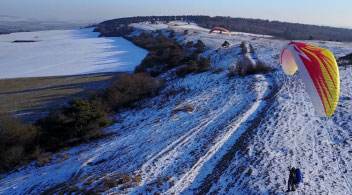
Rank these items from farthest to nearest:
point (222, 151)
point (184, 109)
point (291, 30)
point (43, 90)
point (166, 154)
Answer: point (291, 30), point (43, 90), point (184, 109), point (166, 154), point (222, 151)

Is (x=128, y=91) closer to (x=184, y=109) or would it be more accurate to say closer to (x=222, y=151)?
(x=184, y=109)

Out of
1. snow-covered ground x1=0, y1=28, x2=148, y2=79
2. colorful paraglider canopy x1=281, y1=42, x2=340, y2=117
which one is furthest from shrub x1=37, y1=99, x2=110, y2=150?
snow-covered ground x1=0, y1=28, x2=148, y2=79

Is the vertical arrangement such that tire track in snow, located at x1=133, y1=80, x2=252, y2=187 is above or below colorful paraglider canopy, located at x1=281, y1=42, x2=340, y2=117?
below

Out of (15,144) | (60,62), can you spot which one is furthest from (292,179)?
(60,62)

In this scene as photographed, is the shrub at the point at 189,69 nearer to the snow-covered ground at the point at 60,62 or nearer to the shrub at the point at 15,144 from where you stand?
the snow-covered ground at the point at 60,62

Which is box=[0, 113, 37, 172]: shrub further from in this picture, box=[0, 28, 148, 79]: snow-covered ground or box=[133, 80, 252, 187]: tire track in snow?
box=[0, 28, 148, 79]: snow-covered ground

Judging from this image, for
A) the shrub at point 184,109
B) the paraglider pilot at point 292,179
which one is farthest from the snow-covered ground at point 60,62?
the paraglider pilot at point 292,179
